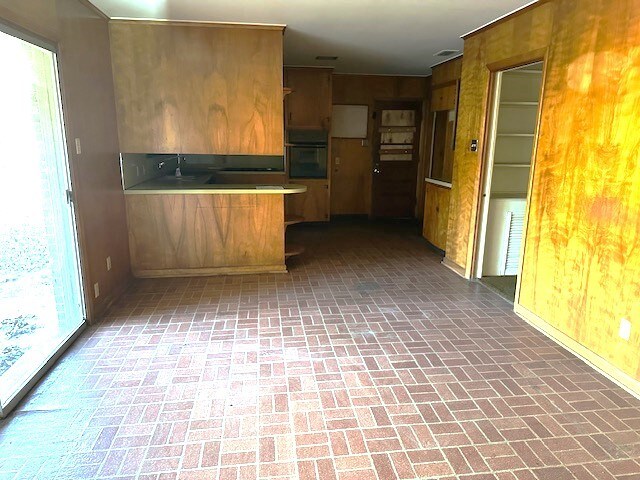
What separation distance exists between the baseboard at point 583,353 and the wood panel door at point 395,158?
4.20 meters

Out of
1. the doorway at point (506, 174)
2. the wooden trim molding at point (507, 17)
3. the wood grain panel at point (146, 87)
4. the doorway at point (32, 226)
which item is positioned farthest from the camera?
the doorway at point (506, 174)

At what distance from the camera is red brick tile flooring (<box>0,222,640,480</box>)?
6.40 ft

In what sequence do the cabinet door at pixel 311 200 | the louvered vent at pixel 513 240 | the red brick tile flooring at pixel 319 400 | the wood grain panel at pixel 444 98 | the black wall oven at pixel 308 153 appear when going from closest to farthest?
the red brick tile flooring at pixel 319 400 < the louvered vent at pixel 513 240 < the wood grain panel at pixel 444 98 < the black wall oven at pixel 308 153 < the cabinet door at pixel 311 200

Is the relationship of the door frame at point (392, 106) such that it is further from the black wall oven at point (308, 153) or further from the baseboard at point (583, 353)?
the baseboard at point (583, 353)

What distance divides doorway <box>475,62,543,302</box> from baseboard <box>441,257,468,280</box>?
18 cm

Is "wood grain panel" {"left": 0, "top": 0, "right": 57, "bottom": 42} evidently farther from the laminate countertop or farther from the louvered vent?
the louvered vent

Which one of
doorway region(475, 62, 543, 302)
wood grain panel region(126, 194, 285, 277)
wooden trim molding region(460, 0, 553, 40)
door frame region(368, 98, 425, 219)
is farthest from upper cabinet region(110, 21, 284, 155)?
door frame region(368, 98, 425, 219)

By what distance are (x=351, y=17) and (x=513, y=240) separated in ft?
9.45

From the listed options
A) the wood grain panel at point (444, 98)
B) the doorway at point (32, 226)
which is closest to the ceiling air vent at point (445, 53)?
the wood grain panel at point (444, 98)

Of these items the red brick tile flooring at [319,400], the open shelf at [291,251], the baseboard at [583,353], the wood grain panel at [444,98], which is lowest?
the red brick tile flooring at [319,400]

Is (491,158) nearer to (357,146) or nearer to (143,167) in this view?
(357,146)

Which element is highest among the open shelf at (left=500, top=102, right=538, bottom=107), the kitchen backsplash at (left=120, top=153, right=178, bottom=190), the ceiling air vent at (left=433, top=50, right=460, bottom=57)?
the ceiling air vent at (left=433, top=50, right=460, bottom=57)

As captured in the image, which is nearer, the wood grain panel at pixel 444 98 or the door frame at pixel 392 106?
the wood grain panel at pixel 444 98

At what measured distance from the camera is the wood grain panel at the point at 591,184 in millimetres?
2523
